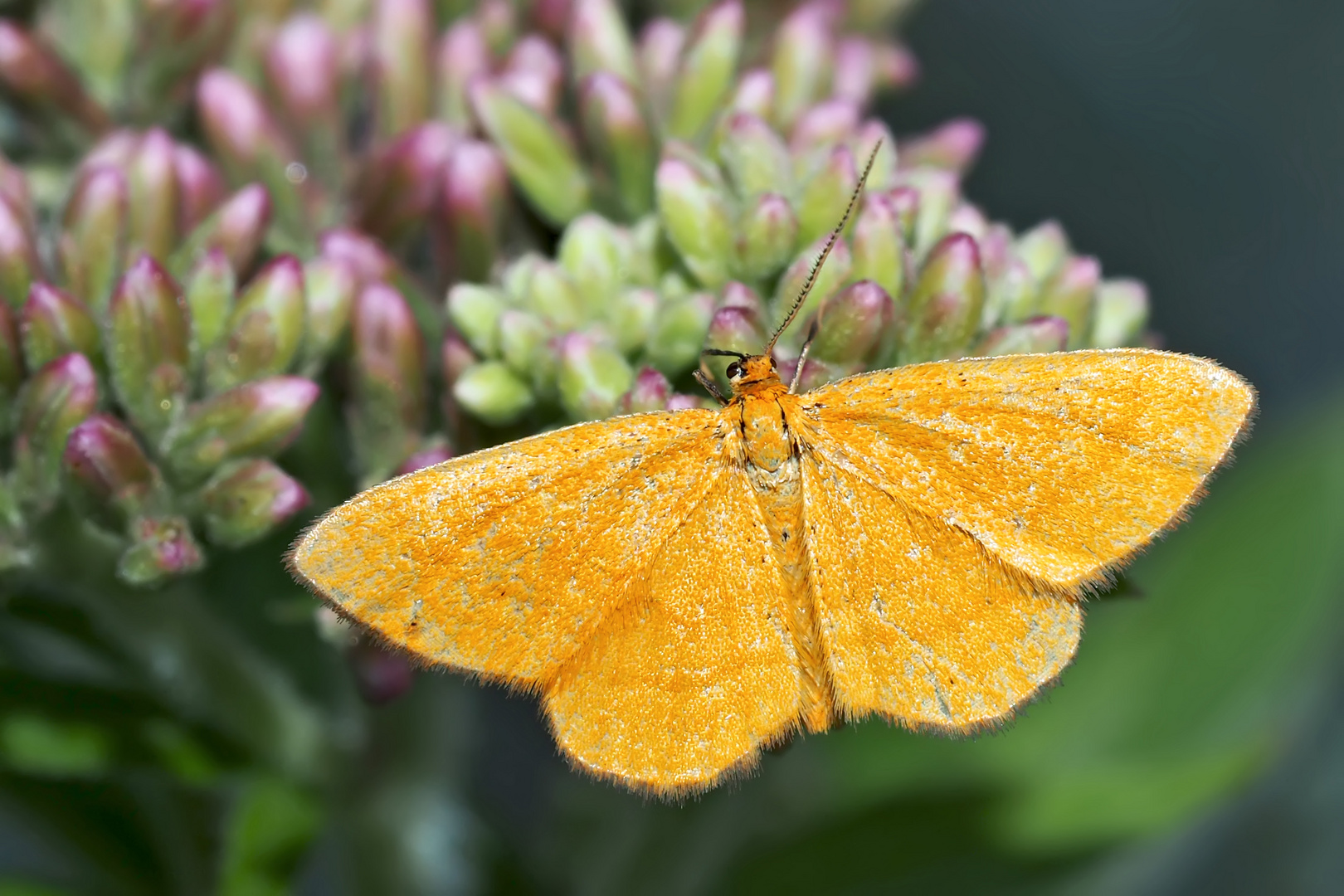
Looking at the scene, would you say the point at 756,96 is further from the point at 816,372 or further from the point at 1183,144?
the point at 1183,144

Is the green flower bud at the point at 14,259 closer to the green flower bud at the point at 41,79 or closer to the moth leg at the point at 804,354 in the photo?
the green flower bud at the point at 41,79

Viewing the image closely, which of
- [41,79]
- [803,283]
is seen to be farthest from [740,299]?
[41,79]

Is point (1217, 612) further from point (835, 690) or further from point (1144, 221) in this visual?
point (1144, 221)

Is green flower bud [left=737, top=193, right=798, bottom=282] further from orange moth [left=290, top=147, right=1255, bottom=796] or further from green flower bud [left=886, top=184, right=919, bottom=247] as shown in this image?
orange moth [left=290, top=147, right=1255, bottom=796]

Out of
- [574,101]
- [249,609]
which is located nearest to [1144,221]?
[574,101]

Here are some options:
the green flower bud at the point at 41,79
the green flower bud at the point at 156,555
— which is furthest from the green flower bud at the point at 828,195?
the green flower bud at the point at 41,79
